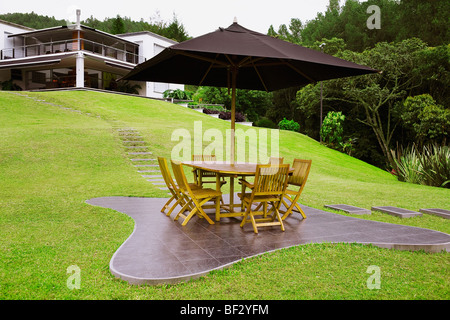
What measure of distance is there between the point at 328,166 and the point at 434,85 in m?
17.6

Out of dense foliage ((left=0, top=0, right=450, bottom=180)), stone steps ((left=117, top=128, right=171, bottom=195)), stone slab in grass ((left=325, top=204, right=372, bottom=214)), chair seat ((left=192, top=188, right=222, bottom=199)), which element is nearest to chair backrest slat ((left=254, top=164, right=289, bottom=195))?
chair seat ((left=192, top=188, right=222, bottom=199))

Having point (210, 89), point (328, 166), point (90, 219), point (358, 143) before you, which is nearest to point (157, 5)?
point (210, 89)

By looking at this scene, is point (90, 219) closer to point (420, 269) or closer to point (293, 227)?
point (293, 227)

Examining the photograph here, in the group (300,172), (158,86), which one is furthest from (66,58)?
(300,172)

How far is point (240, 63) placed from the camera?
5.78 metres

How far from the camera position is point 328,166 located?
1731 cm

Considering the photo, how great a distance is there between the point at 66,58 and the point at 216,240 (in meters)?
29.8

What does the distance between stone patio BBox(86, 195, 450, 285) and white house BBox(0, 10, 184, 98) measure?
28.2 metres

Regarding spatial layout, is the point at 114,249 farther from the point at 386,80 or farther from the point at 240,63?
the point at 386,80

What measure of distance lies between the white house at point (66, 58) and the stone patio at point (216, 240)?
2817cm

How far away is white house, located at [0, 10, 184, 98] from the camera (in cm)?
3072

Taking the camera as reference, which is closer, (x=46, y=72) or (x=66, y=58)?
(x=66, y=58)

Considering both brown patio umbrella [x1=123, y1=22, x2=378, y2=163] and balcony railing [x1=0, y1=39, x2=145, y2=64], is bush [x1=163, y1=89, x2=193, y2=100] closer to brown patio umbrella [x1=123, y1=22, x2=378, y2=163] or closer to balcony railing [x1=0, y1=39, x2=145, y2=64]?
balcony railing [x1=0, y1=39, x2=145, y2=64]

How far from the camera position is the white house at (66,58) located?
30719mm
